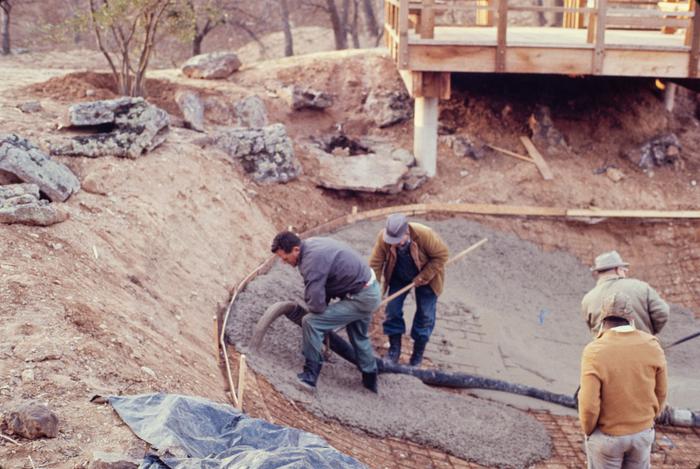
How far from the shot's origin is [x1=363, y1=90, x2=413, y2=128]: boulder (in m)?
13.4

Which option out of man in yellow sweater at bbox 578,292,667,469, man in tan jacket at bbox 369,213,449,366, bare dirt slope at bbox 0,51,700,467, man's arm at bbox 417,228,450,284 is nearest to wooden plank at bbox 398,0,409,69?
bare dirt slope at bbox 0,51,700,467

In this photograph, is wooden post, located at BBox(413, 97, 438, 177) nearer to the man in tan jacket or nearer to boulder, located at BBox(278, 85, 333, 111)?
boulder, located at BBox(278, 85, 333, 111)

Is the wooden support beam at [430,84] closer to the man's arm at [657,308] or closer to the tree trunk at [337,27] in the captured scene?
the man's arm at [657,308]

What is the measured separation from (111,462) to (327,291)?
299 cm

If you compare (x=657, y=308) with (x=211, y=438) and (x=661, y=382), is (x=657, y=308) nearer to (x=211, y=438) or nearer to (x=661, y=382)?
(x=661, y=382)

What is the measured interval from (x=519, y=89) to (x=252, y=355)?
331 inches

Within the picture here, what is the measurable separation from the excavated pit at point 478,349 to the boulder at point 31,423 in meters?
2.37

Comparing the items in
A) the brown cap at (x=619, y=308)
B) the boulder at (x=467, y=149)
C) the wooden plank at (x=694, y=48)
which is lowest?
the boulder at (x=467, y=149)

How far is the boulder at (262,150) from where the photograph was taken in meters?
10.8

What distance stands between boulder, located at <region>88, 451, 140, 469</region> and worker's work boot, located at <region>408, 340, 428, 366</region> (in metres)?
4.30

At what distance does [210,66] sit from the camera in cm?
1377

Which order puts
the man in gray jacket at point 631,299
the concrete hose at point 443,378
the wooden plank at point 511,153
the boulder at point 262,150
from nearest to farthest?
the man in gray jacket at point 631,299 < the concrete hose at point 443,378 < the boulder at point 262,150 < the wooden plank at point 511,153

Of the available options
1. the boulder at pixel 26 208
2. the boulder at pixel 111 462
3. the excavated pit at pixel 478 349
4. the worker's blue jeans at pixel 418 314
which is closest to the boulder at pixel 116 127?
the boulder at pixel 26 208

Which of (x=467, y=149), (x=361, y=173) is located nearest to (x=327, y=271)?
(x=361, y=173)
